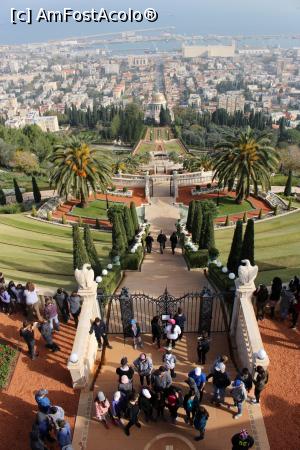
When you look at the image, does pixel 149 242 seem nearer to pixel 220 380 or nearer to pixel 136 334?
pixel 136 334

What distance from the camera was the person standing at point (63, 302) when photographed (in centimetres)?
1572

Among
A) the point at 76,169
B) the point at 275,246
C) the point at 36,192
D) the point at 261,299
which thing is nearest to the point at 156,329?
the point at 261,299

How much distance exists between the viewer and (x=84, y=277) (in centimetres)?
1488

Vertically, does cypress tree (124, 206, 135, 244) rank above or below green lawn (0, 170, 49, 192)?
above

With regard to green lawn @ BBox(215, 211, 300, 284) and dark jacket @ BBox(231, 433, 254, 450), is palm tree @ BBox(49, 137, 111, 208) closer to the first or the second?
green lawn @ BBox(215, 211, 300, 284)

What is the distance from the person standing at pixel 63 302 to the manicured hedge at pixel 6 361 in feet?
7.76

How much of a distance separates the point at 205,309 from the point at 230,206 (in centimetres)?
2596

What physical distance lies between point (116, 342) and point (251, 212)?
26.2 m

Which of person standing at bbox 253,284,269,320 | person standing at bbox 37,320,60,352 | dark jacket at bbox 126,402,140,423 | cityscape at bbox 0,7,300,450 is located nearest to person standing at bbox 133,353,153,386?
cityscape at bbox 0,7,300,450

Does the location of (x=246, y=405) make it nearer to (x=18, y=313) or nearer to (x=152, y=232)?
(x=18, y=313)

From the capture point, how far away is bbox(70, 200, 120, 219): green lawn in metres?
38.8

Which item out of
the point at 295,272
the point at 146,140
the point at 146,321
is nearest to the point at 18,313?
the point at 146,321

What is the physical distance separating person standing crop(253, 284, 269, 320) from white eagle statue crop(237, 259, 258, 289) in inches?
27.6

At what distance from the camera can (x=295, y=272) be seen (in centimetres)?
2011
